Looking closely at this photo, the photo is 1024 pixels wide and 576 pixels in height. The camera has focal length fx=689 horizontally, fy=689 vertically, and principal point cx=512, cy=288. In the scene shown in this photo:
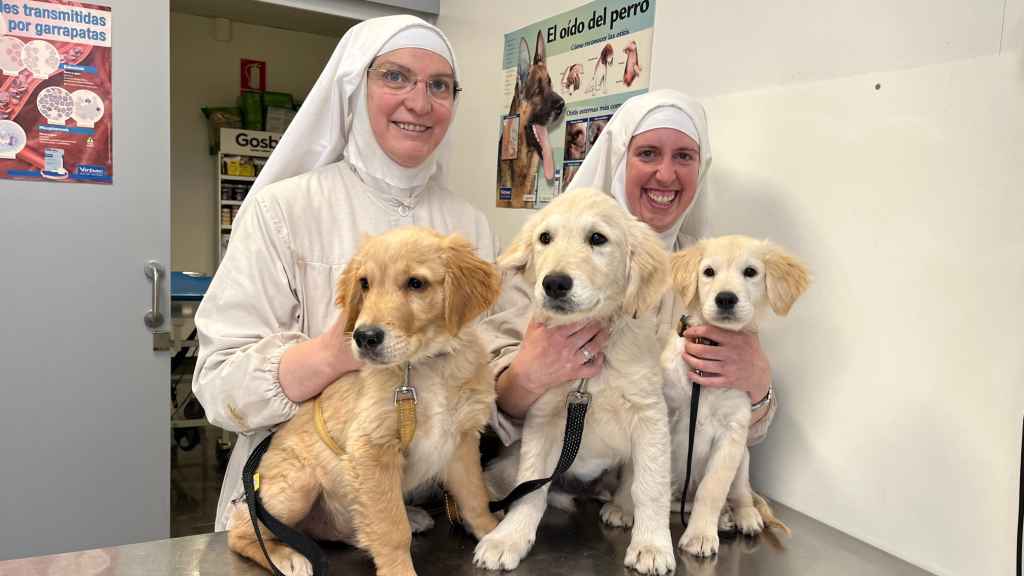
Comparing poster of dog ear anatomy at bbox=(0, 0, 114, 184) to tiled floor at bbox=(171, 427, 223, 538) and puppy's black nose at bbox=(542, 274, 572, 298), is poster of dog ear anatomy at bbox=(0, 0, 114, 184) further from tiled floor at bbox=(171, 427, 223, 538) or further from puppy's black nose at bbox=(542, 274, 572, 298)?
puppy's black nose at bbox=(542, 274, 572, 298)

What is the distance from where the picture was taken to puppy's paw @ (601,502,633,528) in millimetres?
1650

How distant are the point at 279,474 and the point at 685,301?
0.98 meters

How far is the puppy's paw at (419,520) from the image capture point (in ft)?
5.14

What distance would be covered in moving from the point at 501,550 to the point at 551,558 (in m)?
0.13

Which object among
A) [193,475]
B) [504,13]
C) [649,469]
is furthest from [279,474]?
[193,475]

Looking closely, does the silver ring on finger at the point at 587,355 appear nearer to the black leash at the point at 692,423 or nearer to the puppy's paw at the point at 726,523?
the black leash at the point at 692,423

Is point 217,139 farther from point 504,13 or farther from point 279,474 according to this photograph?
point 279,474

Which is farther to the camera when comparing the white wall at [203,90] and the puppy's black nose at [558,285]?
the white wall at [203,90]

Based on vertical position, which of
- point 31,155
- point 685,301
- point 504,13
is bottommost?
point 685,301

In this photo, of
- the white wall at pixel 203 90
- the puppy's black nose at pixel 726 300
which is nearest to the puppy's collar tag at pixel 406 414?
the puppy's black nose at pixel 726 300

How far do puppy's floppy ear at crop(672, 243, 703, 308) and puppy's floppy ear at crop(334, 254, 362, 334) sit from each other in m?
0.75

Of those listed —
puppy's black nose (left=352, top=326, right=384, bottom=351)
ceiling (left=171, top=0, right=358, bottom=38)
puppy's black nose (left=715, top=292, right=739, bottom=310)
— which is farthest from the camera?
ceiling (left=171, top=0, right=358, bottom=38)

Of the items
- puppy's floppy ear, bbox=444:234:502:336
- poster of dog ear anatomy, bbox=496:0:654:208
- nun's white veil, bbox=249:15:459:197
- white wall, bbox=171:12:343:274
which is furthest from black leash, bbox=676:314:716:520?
white wall, bbox=171:12:343:274

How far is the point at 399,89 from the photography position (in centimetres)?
177
